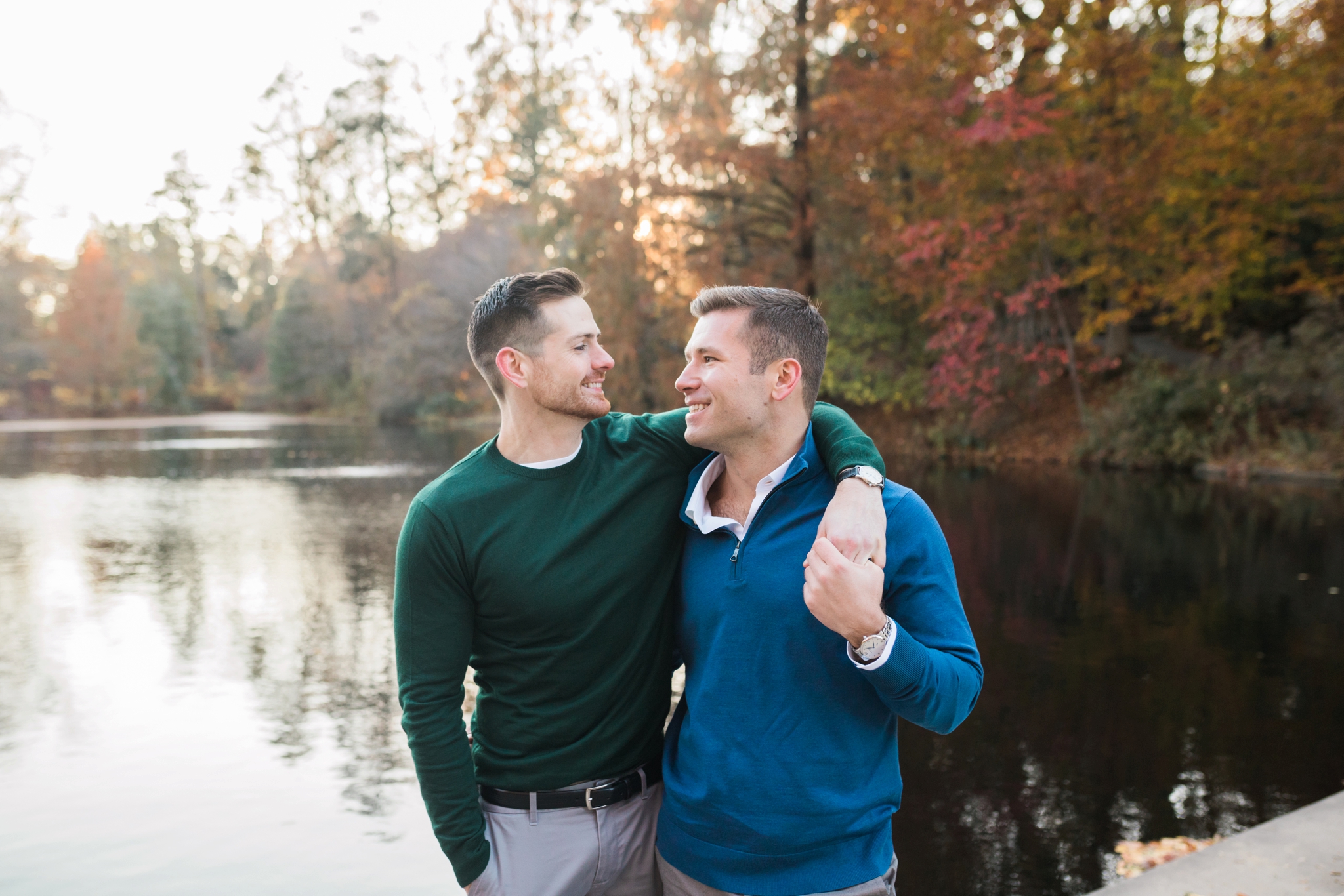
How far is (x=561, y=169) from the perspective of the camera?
69.4 ft

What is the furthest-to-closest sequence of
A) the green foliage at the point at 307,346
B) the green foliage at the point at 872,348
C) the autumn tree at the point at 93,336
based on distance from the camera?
the green foliage at the point at 307,346, the autumn tree at the point at 93,336, the green foliage at the point at 872,348

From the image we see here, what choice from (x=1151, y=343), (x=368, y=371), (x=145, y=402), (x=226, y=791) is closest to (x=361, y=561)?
(x=226, y=791)

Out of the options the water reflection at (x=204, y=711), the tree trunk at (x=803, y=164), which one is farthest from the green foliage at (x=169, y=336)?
the water reflection at (x=204, y=711)

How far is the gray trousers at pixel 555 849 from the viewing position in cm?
210

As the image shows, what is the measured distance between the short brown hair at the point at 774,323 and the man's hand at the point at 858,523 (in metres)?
0.32

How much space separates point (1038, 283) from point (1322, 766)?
47.9 feet

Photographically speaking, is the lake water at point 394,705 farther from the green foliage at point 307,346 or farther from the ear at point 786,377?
the green foliage at point 307,346

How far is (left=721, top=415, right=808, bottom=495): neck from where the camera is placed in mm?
2133

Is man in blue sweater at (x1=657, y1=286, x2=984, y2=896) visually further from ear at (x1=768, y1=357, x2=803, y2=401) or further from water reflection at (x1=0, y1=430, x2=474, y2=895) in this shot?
water reflection at (x1=0, y1=430, x2=474, y2=895)

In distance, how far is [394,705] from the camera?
604 centimetres

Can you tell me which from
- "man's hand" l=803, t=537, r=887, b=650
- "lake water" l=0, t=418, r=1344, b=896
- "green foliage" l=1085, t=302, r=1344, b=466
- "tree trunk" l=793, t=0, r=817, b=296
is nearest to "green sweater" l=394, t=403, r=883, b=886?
"man's hand" l=803, t=537, r=887, b=650

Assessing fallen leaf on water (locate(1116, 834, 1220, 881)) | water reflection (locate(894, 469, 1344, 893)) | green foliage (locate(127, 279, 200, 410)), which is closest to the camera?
fallen leaf on water (locate(1116, 834, 1220, 881))

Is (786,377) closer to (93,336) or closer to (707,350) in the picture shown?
(707,350)

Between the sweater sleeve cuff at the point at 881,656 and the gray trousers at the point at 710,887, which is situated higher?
the sweater sleeve cuff at the point at 881,656
